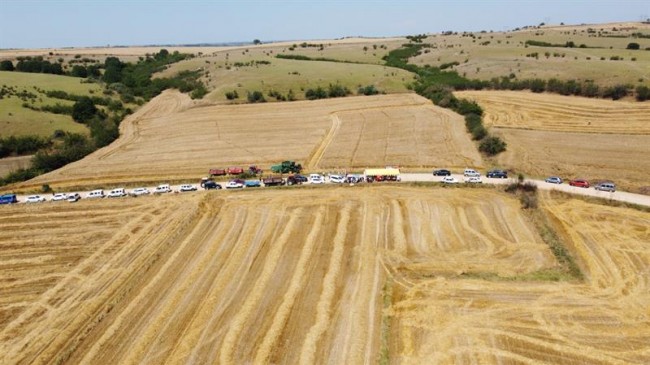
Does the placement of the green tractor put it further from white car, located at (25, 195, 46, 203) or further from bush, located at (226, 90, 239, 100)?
bush, located at (226, 90, 239, 100)

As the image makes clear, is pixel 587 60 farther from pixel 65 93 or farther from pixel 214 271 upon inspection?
pixel 65 93

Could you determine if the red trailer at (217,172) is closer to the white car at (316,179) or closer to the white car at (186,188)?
the white car at (186,188)

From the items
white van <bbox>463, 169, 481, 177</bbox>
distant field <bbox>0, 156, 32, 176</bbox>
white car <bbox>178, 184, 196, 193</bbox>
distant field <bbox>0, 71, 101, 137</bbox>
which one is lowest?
white car <bbox>178, 184, 196, 193</bbox>

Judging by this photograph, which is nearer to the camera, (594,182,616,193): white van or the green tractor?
(594,182,616,193): white van

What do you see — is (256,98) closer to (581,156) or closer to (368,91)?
(368,91)

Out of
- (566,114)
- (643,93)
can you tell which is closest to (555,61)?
(643,93)

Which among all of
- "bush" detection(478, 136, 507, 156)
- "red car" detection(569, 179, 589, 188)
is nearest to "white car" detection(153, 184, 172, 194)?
"bush" detection(478, 136, 507, 156)

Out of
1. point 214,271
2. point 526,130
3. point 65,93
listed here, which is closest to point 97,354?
point 214,271
